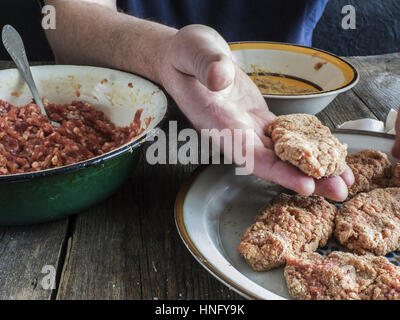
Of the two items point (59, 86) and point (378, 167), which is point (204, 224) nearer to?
point (378, 167)

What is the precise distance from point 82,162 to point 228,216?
413 millimetres

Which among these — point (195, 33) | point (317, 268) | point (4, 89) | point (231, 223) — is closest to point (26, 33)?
point (4, 89)

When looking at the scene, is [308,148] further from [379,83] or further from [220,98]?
[379,83]

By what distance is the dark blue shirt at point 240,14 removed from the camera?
7.68 feet

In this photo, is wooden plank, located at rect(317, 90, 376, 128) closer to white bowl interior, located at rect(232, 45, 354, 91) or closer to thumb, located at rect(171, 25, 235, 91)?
white bowl interior, located at rect(232, 45, 354, 91)

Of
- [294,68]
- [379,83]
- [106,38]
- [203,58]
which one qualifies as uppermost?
[203,58]

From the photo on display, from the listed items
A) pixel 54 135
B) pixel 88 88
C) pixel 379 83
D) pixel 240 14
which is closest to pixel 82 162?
pixel 54 135

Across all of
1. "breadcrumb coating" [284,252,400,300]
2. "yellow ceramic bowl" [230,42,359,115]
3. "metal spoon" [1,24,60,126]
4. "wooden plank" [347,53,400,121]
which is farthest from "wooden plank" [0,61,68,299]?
"wooden plank" [347,53,400,121]

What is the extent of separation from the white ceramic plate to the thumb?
0.91 feet

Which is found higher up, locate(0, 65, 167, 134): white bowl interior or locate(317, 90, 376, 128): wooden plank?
locate(0, 65, 167, 134): white bowl interior

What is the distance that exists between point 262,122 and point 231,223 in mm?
325

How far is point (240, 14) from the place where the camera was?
94.5 inches

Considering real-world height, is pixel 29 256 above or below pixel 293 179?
below

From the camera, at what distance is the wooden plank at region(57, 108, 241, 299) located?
925mm
